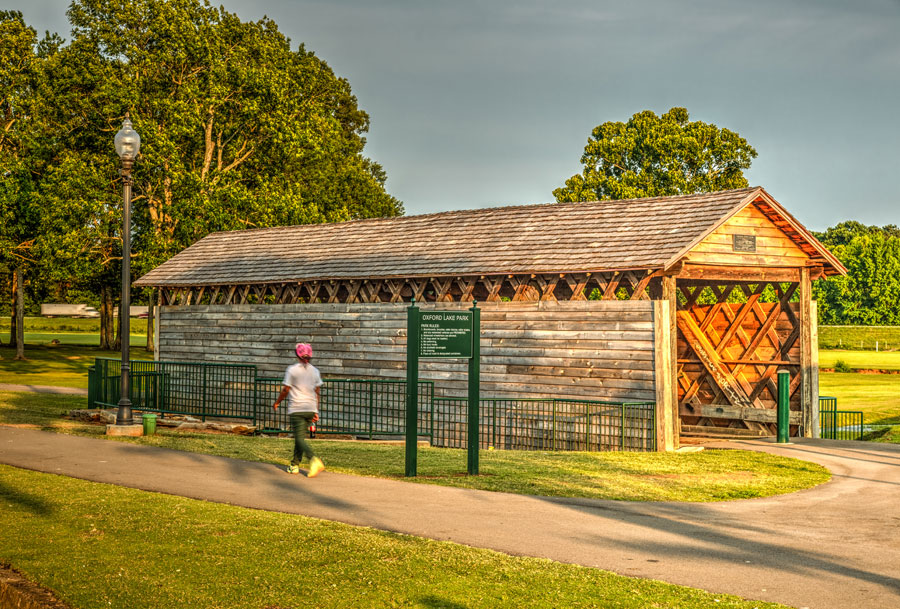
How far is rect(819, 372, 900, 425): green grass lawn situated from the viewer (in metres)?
34.0

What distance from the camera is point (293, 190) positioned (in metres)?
47.8

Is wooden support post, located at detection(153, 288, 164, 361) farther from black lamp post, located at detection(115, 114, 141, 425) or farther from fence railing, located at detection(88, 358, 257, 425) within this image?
black lamp post, located at detection(115, 114, 141, 425)

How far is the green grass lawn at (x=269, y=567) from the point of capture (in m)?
6.67

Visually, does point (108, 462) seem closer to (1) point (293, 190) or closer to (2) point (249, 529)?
(2) point (249, 529)

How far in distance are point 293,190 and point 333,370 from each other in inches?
971

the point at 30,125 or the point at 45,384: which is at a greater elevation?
the point at 30,125

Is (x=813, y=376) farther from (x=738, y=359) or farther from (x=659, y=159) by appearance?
(x=659, y=159)

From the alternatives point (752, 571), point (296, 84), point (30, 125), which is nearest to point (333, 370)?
point (752, 571)

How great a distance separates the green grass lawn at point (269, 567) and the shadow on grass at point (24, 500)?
48 mm

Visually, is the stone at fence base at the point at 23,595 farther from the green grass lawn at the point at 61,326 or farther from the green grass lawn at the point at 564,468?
the green grass lawn at the point at 61,326

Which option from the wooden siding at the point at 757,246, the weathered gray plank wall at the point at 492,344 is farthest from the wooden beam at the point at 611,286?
the wooden siding at the point at 757,246

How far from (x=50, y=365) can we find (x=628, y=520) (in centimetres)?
4397

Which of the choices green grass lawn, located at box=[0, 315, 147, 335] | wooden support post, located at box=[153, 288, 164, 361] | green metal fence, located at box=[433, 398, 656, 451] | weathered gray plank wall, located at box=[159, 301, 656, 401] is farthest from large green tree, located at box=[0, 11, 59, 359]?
green grass lawn, located at box=[0, 315, 147, 335]

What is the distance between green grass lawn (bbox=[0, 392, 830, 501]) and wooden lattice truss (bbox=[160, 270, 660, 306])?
4257mm
